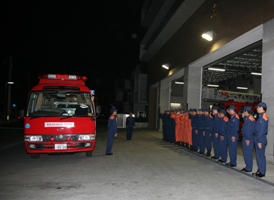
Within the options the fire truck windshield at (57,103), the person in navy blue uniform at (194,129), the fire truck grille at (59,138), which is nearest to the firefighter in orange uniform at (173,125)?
the person in navy blue uniform at (194,129)

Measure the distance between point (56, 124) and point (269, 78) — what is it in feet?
23.9

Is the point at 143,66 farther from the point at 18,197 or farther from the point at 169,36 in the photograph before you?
the point at 18,197

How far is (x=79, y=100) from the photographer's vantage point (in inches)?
394

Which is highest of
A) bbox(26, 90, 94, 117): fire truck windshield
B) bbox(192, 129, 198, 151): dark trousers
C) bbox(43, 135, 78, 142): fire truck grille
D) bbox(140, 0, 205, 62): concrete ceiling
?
bbox(140, 0, 205, 62): concrete ceiling

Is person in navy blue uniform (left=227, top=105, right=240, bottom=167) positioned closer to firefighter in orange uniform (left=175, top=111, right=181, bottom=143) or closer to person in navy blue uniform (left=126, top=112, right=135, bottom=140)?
firefighter in orange uniform (left=175, top=111, right=181, bottom=143)

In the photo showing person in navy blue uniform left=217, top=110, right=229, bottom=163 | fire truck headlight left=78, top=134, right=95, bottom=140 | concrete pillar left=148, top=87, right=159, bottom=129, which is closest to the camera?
fire truck headlight left=78, top=134, right=95, bottom=140

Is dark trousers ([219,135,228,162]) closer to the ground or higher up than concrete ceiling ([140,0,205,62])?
closer to the ground

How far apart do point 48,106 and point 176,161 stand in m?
4.88

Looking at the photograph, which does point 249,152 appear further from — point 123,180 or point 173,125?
point 173,125

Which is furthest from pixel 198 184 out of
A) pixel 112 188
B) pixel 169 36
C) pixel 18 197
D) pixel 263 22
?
pixel 169 36

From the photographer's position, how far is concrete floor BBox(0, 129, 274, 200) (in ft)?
17.6

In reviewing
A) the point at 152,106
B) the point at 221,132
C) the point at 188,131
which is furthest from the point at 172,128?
the point at 152,106

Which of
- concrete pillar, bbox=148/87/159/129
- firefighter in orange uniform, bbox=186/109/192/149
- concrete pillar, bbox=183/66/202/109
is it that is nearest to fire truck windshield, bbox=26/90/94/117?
firefighter in orange uniform, bbox=186/109/192/149

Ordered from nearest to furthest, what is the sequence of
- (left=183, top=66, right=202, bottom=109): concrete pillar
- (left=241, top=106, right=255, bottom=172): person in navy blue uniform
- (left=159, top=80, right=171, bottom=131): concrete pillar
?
(left=241, top=106, right=255, bottom=172): person in navy blue uniform
(left=183, top=66, right=202, bottom=109): concrete pillar
(left=159, top=80, right=171, bottom=131): concrete pillar
